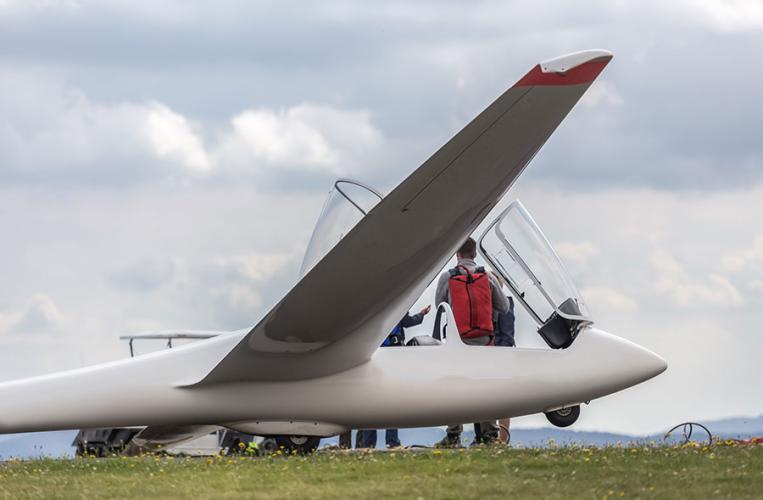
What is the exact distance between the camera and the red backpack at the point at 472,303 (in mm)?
14578

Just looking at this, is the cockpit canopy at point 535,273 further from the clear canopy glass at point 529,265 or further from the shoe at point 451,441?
the shoe at point 451,441

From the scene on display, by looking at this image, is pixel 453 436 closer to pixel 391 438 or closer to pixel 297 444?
pixel 391 438

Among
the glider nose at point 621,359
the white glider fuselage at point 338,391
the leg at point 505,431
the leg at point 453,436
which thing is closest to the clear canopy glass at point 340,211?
the white glider fuselage at point 338,391

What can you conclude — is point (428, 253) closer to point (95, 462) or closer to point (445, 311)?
point (445, 311)

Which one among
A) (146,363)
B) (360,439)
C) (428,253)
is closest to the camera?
(428,253)

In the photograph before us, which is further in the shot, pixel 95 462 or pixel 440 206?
pixel 95 462

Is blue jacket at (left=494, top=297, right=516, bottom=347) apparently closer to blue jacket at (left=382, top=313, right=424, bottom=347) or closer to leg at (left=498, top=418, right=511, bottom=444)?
blue jacket at (left=382, top=313, right=424, bottom=347)

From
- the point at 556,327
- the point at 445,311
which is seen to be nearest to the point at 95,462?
the point at 445,311

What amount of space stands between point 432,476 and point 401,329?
Result: 378 centimetres

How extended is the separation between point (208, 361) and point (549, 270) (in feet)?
12.5

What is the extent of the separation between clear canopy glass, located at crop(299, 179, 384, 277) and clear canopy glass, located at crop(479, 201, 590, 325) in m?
1.33

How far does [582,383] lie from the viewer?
47.9 ft

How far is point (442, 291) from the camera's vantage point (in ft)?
48.9

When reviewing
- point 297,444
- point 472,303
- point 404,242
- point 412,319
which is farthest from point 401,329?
point 404,242
